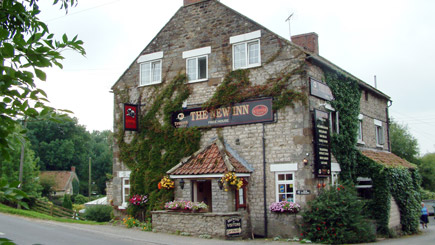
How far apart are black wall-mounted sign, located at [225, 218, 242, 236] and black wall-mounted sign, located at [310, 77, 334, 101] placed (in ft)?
18.9

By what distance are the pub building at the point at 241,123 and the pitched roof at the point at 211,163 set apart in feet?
0.17

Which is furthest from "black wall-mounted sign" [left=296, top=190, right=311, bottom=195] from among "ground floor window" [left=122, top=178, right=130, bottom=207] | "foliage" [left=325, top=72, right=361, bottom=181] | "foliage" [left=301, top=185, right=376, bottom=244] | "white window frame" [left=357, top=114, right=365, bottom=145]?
"ground floor window" [left=122, top=178, right=130, bottom=207]

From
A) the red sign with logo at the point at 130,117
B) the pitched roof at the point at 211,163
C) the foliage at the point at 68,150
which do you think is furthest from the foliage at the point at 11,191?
the foliage at the point at 68,150

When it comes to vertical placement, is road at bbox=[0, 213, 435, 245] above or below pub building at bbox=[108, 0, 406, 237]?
below

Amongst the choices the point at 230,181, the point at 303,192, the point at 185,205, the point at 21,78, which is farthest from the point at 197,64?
the point at 21,78

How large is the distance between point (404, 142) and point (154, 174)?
34.0 metres

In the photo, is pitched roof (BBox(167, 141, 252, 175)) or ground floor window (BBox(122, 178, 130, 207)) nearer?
pitched roof (BBox(167, 141, 252, 175))

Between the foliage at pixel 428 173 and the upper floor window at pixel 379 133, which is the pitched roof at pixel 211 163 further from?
the foliage at pixel 428 173

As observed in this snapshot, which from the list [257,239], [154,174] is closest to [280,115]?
[257,239]

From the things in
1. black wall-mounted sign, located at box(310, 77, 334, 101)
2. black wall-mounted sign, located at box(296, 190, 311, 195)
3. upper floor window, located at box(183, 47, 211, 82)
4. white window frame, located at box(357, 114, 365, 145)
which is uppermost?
upper floor window, located at box(183, 47, 211, 82)

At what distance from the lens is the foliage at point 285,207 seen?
16.6 metres

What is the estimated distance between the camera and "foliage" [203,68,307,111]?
17406 mm

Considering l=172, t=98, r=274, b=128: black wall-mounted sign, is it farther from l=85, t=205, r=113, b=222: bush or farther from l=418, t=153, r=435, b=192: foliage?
l=418, t=153, r=435, b=192: foliage

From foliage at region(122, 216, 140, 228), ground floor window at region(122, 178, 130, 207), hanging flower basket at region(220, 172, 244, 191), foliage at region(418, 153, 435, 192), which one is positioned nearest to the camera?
hanging flower basket at region(220, 172, 244, 191)
